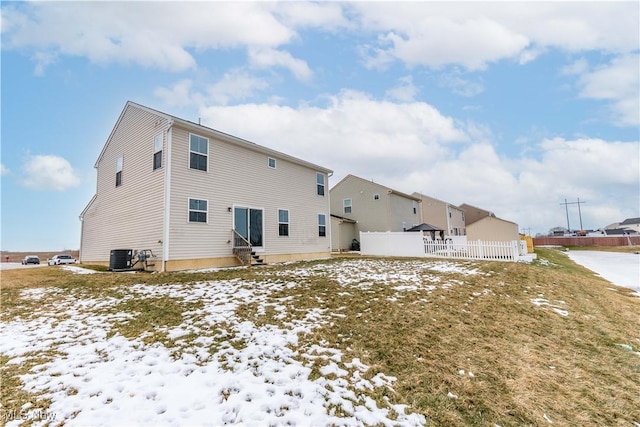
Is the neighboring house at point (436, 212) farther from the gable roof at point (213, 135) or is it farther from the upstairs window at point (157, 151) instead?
the upstairs window at point (157, 151)

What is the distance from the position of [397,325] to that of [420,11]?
36.4ft

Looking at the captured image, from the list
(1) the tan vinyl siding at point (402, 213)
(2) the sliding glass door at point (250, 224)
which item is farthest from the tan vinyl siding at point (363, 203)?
(2) the sliding glass door at point (250, 224)

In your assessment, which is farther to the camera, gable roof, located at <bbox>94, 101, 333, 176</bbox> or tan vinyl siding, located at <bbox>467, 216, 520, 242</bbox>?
tan vinyl siding, located at <bbox>467, 216, 520, 242</bbox>

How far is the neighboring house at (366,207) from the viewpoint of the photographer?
25203 millimetres

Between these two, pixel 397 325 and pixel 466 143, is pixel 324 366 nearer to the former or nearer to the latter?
pixel 397 325

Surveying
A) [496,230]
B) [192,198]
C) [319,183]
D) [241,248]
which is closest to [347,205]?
[319,183]

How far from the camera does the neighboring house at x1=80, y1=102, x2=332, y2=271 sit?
1078 cm

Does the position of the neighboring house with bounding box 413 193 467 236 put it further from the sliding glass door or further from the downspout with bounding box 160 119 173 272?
the downspout with bounding box 160 119 173 272

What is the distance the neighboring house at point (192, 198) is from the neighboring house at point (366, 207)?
10391 millimetres

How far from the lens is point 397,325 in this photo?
16.1 feet

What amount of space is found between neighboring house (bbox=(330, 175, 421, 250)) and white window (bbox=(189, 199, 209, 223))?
14.6 meters

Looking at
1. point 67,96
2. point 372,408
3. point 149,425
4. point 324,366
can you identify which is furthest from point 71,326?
point 67,96

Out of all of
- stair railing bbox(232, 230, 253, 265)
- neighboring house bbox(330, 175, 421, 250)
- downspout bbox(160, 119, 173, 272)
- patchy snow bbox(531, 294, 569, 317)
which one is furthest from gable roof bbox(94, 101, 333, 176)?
patchy snow bbox(531, 294, 569, 317)

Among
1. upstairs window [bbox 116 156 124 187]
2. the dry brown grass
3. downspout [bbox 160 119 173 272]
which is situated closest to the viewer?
the dry brown grass
